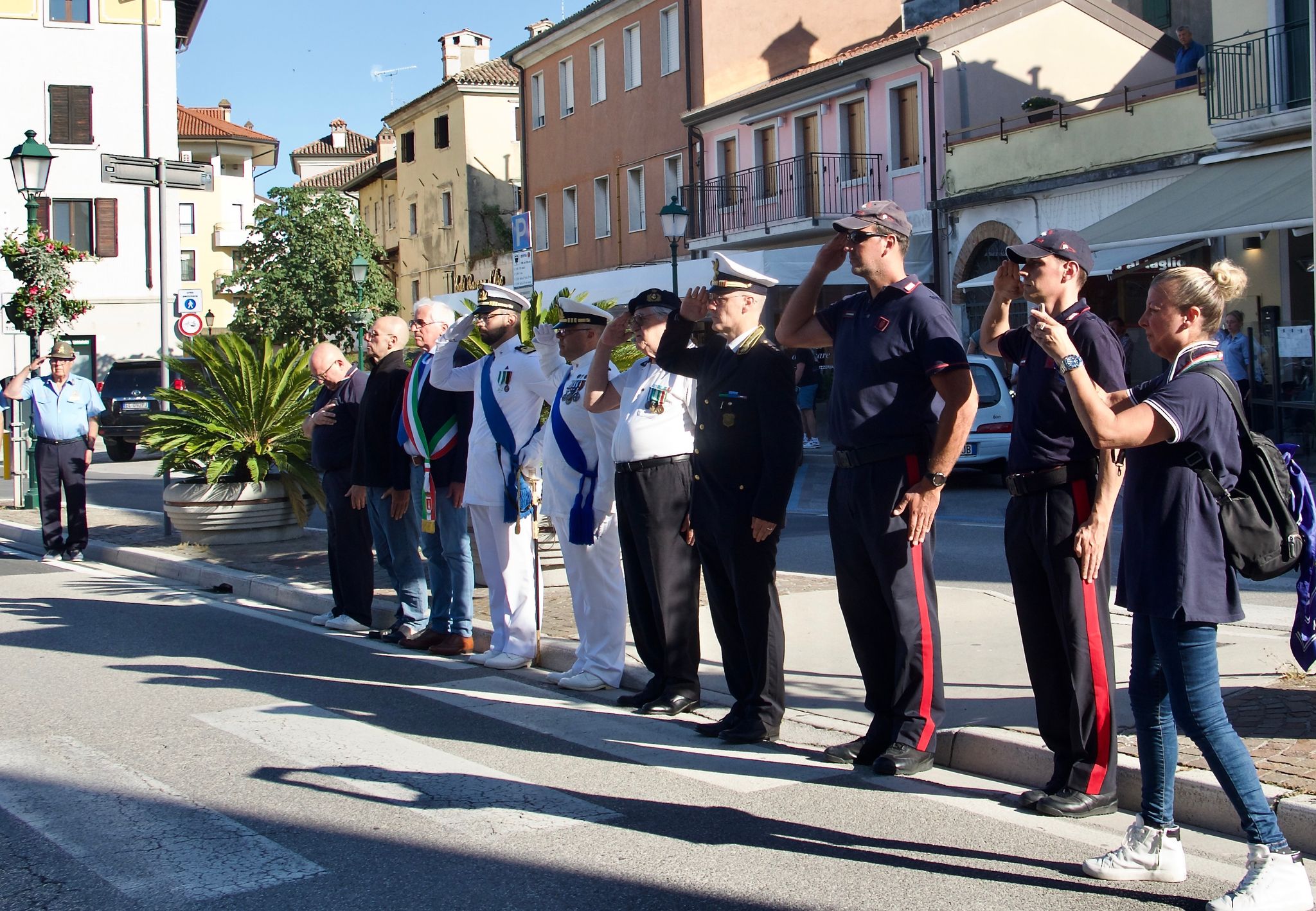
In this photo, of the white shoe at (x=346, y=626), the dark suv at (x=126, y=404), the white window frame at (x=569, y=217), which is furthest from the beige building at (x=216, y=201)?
the white shoe at (x=346, y=626)

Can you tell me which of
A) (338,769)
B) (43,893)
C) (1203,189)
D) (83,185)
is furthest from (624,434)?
(83,185)

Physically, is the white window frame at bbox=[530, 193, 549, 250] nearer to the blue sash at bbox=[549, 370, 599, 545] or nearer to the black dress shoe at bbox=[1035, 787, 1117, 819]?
the blue sash at bbox=[549, 370, 599, 545]

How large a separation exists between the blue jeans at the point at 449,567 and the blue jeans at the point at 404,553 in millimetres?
354

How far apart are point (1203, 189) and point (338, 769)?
17.4 m

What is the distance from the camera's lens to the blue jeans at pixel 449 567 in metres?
8.24

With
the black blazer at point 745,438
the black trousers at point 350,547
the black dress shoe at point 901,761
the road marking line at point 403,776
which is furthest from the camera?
the black trousers at point 350,547

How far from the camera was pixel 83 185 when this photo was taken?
43062mm

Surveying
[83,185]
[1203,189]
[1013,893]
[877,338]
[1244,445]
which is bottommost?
[1013,893]

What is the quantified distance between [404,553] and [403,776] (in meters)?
3.32

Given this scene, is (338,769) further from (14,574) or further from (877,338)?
(14,574)

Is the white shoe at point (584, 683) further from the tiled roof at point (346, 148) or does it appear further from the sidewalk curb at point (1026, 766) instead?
the tiled roof at point (346, 148)

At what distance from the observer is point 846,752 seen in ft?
18.4

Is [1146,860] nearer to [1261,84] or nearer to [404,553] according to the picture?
[404,553]

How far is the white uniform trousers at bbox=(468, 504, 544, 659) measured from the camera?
7.75m
